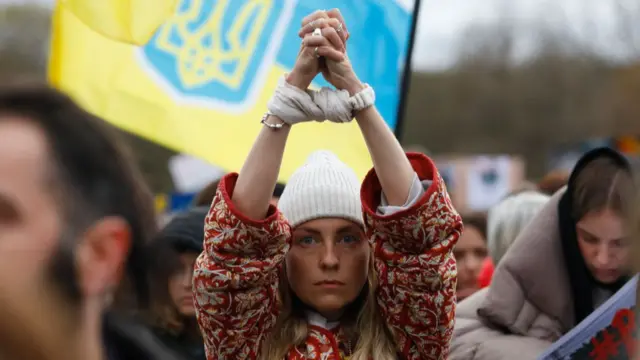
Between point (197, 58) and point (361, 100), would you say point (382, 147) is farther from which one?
point (197, 58)

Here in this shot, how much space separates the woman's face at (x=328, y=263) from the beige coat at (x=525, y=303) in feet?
2.30

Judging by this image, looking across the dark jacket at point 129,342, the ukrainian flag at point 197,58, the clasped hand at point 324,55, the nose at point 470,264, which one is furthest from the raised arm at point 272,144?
the nose at point 470,264

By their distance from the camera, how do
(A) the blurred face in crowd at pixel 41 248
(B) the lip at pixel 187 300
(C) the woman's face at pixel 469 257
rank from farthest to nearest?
(C) the woman's face at pixel 469 257
(B) the lip at pixel 187 300
(A) the blurred face in crowd at pixel 41 248

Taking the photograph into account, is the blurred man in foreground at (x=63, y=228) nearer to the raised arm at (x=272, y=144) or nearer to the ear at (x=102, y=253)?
the ear at (x=102, y=253)

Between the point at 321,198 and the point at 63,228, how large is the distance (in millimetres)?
1312

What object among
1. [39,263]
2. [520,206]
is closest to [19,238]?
[39,263]

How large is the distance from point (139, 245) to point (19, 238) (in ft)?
0.54

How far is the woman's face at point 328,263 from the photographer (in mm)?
2580

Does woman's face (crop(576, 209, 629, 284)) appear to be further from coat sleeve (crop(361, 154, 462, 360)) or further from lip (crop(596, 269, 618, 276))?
coat sleeve (crop(361, 154, 462, 360))

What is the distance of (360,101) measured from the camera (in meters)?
2.42

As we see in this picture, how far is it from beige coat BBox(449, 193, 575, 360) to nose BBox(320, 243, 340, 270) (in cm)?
76

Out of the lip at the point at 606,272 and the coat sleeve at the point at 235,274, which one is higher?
the coat sleeve at the point at 235,274

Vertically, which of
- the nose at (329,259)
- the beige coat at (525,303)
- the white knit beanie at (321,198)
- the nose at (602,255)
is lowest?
the beige coat at (525,303)

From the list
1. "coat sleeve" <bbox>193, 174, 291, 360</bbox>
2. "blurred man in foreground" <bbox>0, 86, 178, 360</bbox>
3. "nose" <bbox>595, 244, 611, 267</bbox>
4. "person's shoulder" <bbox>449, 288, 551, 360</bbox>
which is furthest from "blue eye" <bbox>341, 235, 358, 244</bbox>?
"blurred man in foreground" <bbox>0, 86, 178, 360</bbox>
